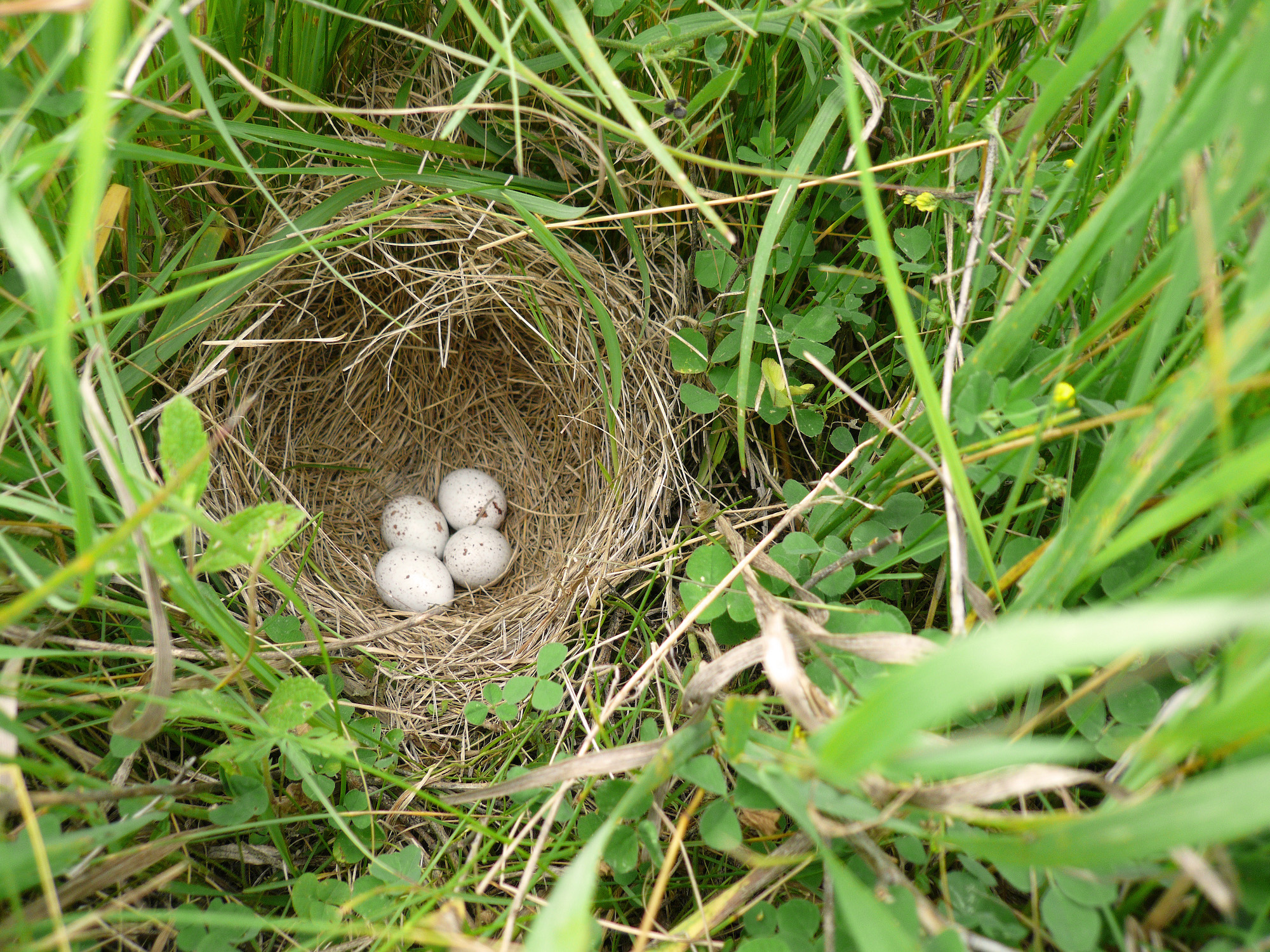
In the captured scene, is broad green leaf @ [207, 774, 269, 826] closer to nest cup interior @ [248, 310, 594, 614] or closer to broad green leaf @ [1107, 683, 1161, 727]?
nest cup interior @ [248, 310, 594, 614]

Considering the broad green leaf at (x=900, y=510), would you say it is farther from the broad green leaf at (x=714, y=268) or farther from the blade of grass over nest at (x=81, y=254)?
the blade of grass over nest at (x=81, y=254)

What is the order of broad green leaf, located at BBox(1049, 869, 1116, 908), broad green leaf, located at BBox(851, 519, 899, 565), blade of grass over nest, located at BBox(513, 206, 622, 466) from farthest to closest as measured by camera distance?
blade of grass over nest, located at BBox(513, 206, 622, 466), broad green leaf, located at BBox(851, 519, 899, 565), broad green leaf, located at BBox(1049, 869, 1116, 908)

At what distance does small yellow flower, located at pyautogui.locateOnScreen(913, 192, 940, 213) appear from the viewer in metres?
1.20

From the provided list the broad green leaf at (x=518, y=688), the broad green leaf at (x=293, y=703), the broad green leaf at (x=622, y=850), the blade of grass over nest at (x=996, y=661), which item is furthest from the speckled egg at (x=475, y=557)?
the blade of grass over nest at (x=996, y=661)

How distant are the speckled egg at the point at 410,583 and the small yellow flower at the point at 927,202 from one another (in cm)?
144

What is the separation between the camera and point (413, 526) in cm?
204

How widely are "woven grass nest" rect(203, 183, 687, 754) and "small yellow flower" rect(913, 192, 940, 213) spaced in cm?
51

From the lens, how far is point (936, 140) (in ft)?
4.08

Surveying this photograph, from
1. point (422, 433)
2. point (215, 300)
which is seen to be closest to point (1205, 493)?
point (215, 300)

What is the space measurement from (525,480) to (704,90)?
1.29 metres

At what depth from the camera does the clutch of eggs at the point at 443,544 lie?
1.87m

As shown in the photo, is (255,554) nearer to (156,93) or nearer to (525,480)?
(156,93)

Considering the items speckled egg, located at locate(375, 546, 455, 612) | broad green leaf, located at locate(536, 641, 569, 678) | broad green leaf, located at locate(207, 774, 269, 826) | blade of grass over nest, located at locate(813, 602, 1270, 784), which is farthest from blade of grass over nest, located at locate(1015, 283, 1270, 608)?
speckled egg, located at locate(375, 546, 455, 612)

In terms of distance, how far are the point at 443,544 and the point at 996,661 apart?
1778mm
